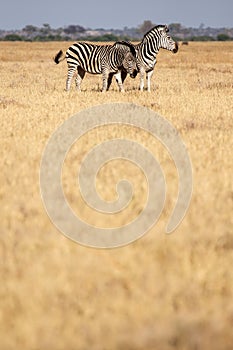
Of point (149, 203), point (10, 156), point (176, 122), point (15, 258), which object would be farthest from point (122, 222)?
point (176, 122)

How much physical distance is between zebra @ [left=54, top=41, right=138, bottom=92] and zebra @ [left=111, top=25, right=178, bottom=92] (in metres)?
0.31

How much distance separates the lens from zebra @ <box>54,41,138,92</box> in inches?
709

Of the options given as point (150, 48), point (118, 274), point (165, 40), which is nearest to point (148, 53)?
point (150, 48)

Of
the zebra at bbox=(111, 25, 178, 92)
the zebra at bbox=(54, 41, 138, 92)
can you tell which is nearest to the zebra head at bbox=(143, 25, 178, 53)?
the zebra at bbox=(111, 25, 178, 92)

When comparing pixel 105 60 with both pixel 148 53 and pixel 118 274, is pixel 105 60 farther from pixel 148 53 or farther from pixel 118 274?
pixel 118 274

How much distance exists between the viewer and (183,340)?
3.54 meters

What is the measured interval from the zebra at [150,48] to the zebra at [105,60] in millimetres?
313

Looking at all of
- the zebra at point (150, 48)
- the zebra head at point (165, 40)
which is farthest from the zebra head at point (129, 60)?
the zebra head at point (165, 40)

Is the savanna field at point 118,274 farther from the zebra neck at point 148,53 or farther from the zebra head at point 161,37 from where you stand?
the zebra head at point 161,37

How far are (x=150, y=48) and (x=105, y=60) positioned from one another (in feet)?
5.17

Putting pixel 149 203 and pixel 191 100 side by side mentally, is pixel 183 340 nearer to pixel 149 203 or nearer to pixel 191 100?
pixel 149 203

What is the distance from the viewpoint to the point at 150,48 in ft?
61.1

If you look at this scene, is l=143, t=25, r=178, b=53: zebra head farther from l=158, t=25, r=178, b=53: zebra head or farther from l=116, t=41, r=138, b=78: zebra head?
l=116, t=41, r=138, b=78: zebra head

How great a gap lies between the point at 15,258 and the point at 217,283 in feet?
5.40
